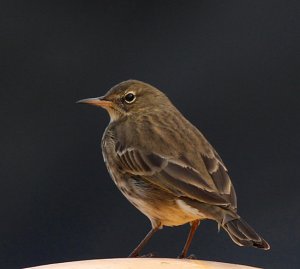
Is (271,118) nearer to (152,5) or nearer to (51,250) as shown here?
(152,5)

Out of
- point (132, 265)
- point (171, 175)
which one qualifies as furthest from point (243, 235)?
point (132, 265)

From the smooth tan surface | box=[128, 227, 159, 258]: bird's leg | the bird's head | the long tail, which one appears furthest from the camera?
the bird's head

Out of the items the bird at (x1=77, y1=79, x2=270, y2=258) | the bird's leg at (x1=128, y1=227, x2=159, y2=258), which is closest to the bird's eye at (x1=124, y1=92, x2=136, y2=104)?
the bird at (x1=77, y1=79, x2=270, y2=258)

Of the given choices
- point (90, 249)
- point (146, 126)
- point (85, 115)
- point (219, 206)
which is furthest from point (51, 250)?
point (219, 206)

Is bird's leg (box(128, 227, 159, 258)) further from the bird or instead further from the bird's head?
the bird's head

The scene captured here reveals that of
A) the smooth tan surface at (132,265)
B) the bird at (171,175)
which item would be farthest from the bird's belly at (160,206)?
the smooth tan surface at (132,265)

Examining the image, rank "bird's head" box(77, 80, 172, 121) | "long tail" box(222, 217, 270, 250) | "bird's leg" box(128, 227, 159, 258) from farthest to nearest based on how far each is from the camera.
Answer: "bird's head" box(77, 80, 172, 121) → "bird's leg" box(128, 227, 159, 258) → "long tail" box(222, 217, 270, 250)

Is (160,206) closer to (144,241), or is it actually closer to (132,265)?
(144,241)

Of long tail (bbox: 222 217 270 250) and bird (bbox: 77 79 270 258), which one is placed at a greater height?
bird (bbox: 77 79 270 258)

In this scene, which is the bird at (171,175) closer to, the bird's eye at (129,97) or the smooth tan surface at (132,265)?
the bird's eye at (129,97)
